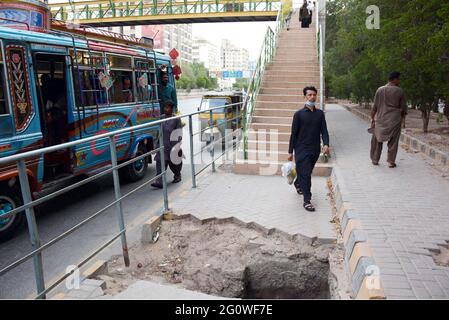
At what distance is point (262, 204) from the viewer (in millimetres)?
5855

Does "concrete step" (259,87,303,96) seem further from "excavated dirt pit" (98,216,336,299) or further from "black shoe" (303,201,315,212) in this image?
"excavated dirt pit" (98,216,336,299)

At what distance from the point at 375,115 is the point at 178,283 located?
16.8 ft

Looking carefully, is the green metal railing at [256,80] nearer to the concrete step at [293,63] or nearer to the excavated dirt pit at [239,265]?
the concrete step at [293,63]

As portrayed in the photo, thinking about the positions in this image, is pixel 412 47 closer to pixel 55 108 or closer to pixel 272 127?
pixel 272 127

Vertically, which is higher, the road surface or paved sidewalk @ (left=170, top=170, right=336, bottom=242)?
paved sidewalk @ (left=170, top=170, right=336, bottom=242)

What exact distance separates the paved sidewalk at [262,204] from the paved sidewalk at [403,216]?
464mm

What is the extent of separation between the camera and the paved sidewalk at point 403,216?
10.5 feet

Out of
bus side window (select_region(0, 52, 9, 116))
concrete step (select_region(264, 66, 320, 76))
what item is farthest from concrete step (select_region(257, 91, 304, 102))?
bus side window (select_region(0, 52, 9, 116))

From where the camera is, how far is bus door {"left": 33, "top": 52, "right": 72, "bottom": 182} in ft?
20.6

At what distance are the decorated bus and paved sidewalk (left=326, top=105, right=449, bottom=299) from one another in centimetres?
388

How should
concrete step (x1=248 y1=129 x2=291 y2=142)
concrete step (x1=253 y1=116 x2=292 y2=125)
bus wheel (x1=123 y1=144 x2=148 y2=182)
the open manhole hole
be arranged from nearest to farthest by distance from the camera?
the open manhole hole, bus wheel (x1=123 y1=144 x2=148 y2=182), concrete step (x1=248 y1=129 x2=291 y2=142), concrete step (x1=253 y1=116 x2=292 y2=125)

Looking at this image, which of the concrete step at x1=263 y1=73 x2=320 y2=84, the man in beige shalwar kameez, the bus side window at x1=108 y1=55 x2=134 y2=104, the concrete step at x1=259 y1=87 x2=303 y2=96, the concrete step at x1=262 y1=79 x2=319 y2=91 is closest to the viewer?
the man in beige shalwar kameez

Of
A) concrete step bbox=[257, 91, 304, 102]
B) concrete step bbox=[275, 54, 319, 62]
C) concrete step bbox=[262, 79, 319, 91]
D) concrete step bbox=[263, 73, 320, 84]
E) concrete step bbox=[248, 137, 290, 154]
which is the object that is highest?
concrete step bbox=[275, 54, 319, 62]

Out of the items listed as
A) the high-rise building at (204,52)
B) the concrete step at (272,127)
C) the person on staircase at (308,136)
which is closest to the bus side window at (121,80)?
the concrete step at (272,127)
